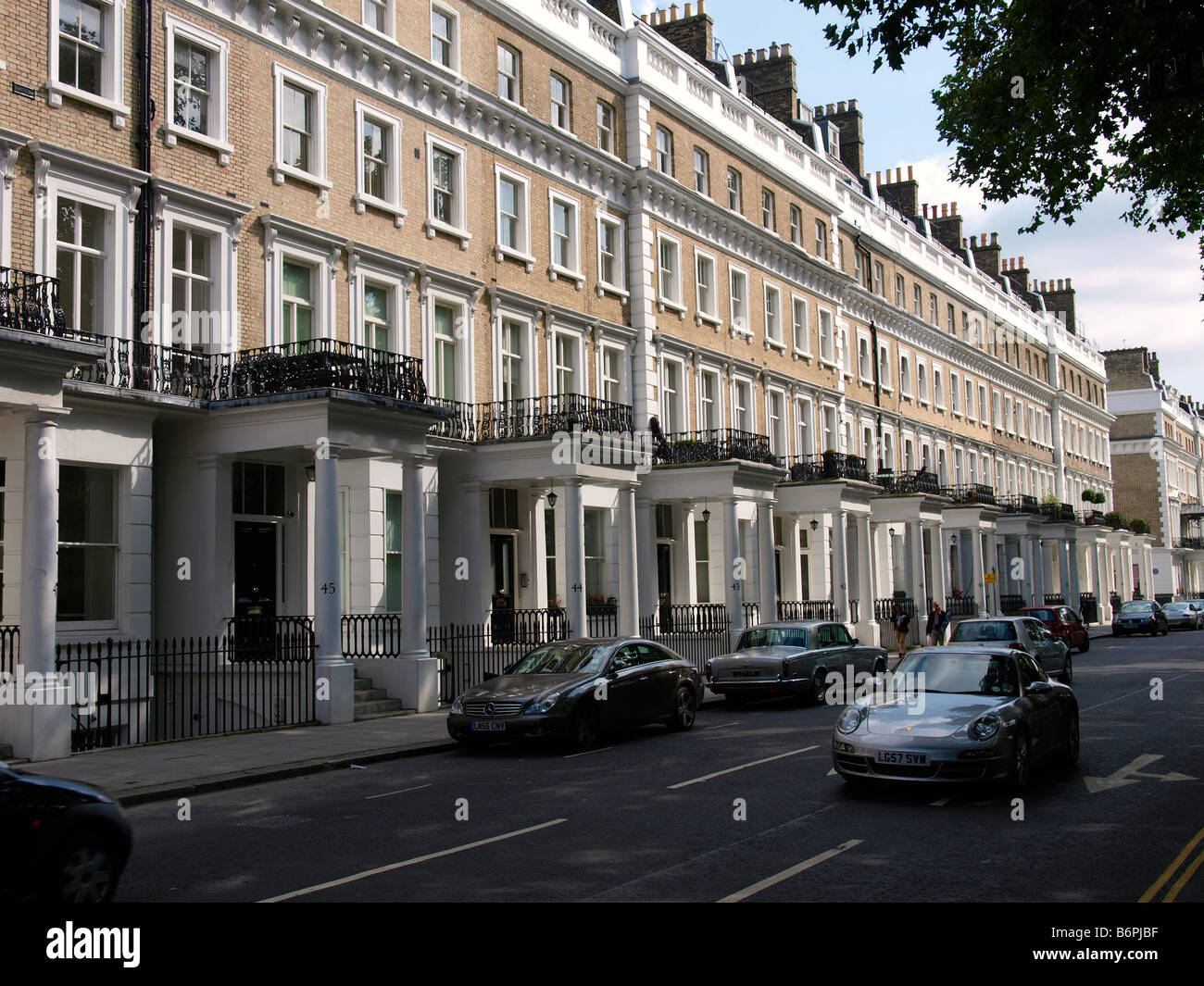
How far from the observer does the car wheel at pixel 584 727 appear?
49.7ft

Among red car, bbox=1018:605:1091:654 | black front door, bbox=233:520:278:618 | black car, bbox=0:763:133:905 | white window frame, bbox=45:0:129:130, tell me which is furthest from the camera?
red car, bbox=1018:605:1091:654

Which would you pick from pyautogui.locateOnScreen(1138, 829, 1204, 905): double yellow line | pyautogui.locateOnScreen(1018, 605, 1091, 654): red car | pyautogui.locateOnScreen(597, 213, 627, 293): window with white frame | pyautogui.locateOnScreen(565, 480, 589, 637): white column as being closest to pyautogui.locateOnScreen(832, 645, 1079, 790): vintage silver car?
pyautogui.locateOnScreen(1138, 829, 1204, 905): double yellow line

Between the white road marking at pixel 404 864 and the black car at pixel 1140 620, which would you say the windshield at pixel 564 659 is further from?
the black car at pixel 1140 620

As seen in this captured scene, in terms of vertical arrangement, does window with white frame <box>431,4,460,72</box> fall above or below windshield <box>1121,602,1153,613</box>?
above

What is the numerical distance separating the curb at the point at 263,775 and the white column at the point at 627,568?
10.4 meters

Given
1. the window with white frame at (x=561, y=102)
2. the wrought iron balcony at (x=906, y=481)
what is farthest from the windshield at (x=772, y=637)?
the wrought iron balcony at (x=906, y=481)

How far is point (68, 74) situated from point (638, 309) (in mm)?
16200

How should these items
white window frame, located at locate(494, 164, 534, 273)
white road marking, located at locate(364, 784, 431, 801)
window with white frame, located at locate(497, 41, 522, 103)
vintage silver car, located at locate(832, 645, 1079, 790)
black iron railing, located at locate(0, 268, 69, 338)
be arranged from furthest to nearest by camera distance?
1. window with white frame, located at locate(497, 41, 522, 103)
2. white window frame, located at locate(494, 164, 534, 273)
3. black iron railing, located at locate(0, 268, 69, 338)
4. white road marking, located at locate(364, 784, 431, 801)
5. vintage silver car, located at locate(832, 645, 1079, 790)

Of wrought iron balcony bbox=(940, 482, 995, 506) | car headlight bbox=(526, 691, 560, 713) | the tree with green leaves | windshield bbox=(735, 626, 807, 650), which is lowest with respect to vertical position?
car headlight bbox=(526, 691, 560, 713)

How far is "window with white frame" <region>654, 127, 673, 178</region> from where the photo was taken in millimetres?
31906

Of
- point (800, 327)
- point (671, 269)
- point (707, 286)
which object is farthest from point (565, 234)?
point (800, 327)

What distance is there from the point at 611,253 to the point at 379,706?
15279mm

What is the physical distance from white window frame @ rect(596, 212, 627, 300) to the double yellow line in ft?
74.5

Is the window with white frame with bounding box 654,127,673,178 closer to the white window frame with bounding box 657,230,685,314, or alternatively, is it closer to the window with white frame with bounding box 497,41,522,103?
the white window frame with bounding box 657,230,685,314
